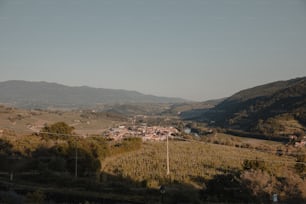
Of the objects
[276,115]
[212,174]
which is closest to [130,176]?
[212,174]

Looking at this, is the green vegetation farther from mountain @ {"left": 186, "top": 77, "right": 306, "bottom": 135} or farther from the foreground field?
mountain @ {"left": 186, "top": 77, "right": 306, "bottom": 135}

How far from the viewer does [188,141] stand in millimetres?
49562

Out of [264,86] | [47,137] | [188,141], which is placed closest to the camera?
[47,137]

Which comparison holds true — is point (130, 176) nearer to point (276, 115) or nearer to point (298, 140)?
point (298, 140)

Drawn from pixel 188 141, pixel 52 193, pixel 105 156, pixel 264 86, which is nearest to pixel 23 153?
pixel 105 156

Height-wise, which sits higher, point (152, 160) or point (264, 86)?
point (264, 86)

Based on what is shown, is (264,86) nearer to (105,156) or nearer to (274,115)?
(274,115)

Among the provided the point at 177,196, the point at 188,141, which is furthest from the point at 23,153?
the point at 188,141

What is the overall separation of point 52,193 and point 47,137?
2174cm

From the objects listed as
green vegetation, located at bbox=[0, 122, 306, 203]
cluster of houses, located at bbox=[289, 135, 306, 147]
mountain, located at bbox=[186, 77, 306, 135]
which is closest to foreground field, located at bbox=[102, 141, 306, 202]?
green vegetation, located at bbox=[0, 122, 306, 203]

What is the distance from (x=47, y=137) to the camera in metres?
32.7

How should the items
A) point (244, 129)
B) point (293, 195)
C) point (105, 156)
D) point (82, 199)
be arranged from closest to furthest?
point (82, 199) → point (293, 195) → point (105, 156) → point (244, 129)

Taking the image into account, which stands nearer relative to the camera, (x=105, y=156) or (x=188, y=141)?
(x=105, y=156)

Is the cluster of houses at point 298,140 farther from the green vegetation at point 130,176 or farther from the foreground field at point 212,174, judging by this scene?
the foreground field at point 212,174
